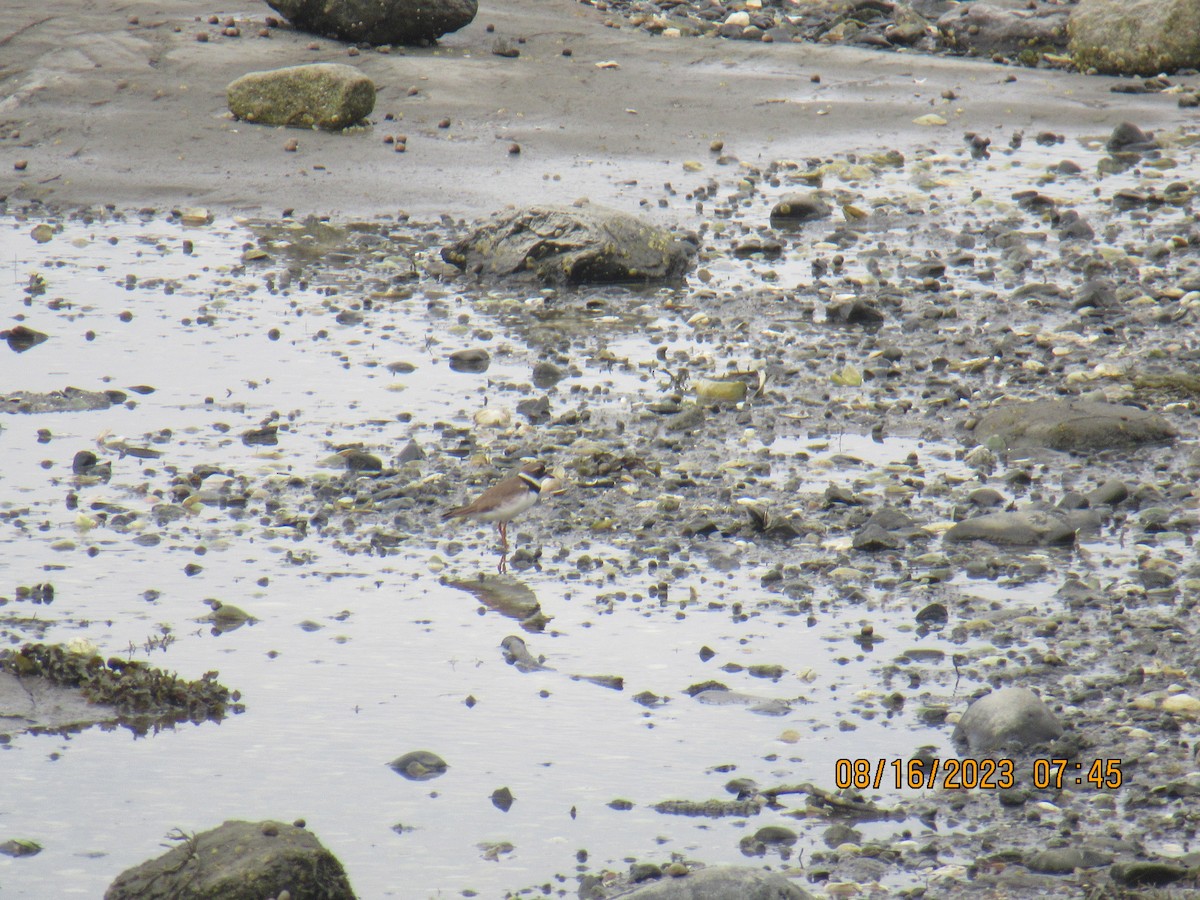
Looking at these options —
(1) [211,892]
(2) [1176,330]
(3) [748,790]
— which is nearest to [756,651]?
(3) [748,790]

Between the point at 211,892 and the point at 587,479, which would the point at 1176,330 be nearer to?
the point at 587,479

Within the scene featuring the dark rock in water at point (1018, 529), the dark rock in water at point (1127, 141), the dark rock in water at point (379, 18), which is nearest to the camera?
the dark rock in water at point (1018, 529)

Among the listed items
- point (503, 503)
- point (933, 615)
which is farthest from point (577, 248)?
point (933, 615)

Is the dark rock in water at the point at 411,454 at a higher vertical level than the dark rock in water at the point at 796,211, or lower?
lower

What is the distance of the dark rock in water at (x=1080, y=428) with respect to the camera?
312 inches

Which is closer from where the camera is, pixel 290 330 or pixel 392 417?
pixel 392 417

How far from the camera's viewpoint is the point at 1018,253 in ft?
38.0

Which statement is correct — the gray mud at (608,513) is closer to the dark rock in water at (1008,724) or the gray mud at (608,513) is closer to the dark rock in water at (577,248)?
the dark rock in water at (1008,724)

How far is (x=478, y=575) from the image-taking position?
6.69 meters

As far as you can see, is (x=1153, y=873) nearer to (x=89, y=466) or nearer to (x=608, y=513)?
(x=608, y=513)

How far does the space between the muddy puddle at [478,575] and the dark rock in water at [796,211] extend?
2014 mm

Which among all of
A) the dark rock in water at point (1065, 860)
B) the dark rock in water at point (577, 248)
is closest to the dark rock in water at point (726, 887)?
the dark rock in water at point (1065, 860)

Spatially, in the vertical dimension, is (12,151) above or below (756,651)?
above

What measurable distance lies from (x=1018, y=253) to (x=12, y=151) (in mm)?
10196
